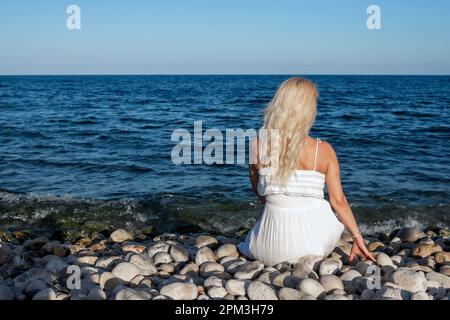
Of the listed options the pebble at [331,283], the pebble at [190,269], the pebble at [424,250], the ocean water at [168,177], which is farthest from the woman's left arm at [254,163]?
the ocean water at [168,177]

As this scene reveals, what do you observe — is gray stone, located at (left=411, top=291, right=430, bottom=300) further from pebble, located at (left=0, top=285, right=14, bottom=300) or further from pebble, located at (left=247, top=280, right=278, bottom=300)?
pebble, located at (left=0, top=285, right=14, bottom=300)

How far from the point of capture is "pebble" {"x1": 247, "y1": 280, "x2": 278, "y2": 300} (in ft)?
12.5

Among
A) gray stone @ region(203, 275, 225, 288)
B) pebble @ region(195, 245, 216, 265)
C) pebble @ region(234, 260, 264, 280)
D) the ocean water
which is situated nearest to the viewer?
gray stone @ region(203, 275, 225, 288)

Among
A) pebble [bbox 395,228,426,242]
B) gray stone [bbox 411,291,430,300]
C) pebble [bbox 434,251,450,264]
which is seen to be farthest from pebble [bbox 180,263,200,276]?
pebble [bbox 395,228,426,242]

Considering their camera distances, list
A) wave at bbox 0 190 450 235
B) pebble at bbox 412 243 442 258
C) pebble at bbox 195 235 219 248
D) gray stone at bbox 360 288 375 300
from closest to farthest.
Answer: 1. gray stone at bbox 360 288 375 300
2. pebble at bbox 412 243 442 258
3. pebble at bbox 195 235 219 248
4. wave at bbox 0 190 450 235

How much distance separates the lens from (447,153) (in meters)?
13.4

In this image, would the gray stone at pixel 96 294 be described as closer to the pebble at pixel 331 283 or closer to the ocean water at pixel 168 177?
the pebble at pixel 331 283

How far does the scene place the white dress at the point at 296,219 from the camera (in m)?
4.48

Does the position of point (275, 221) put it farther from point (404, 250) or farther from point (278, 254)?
point (404, 250)

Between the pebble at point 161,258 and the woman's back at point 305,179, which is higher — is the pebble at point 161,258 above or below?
below

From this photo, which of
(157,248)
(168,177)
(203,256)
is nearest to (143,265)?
(203,256)

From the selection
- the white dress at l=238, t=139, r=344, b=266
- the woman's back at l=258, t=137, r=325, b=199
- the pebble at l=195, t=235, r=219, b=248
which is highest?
the woman's back at l=258, t=137, r=325, b=199
